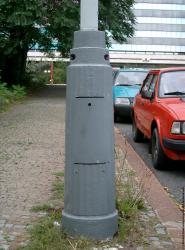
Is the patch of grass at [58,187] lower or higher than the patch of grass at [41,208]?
lower

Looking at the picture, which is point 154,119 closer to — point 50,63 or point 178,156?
point 178,156

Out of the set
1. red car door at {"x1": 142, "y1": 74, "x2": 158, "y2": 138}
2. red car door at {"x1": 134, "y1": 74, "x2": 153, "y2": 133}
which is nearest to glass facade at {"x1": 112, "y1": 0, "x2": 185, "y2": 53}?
red car door at {"x1": 134, "y1": 74, "x2": 153, "y2": 133}

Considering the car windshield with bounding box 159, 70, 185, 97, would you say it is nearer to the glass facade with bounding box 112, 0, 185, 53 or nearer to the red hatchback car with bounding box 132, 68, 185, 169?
the red hatchback car with bounding box 132, 68, 185, 169

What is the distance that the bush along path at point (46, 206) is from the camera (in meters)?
4.71

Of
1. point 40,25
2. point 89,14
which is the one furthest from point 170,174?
point 40,25

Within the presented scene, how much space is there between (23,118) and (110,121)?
33.6 feet

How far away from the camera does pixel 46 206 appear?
571cm

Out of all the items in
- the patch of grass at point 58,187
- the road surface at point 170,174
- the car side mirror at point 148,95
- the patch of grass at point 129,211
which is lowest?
the road surface at point 170,174

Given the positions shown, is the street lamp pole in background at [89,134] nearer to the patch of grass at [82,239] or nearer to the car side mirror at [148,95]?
the patch of grass at [82,239]

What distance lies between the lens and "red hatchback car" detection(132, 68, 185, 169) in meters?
7.86

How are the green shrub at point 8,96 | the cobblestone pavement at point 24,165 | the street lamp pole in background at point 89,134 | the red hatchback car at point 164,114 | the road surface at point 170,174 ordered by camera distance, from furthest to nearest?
the green shrub at point 8,96, the red hatchback car at point 164,114, the road surface at point 170,174, the cobblestone pavement at point 24,165, the street lamp pole in background at point 89,134

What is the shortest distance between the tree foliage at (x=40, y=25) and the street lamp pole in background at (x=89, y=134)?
801 inches

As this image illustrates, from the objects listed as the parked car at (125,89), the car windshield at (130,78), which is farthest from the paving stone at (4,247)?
the car windshield at (130,78)

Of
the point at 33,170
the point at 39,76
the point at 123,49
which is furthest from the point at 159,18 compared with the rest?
the point at 33,170
